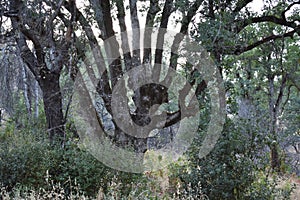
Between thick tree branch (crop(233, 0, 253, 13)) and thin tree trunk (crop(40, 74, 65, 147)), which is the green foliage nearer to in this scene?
thin tree trunk (crop(40, 74, 65, 147))

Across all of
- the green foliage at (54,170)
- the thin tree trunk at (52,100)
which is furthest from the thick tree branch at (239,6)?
the thin tree trunk at (52,100)

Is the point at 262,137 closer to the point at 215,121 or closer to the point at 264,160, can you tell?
the point at 264,160

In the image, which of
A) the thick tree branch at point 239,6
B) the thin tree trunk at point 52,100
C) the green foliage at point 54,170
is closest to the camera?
the green foliage at point 54,170

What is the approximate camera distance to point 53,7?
5422mm

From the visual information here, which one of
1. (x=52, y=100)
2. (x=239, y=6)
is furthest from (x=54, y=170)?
(x=239, y=6)

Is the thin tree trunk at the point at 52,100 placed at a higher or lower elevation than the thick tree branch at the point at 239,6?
lower

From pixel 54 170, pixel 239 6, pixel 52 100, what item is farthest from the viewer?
pixel 52 100

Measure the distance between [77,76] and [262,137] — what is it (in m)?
3.24

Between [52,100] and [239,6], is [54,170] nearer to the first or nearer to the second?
[52,100]

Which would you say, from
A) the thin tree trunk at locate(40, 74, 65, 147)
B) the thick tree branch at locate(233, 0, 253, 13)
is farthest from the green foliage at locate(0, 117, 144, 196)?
the thick tree branch at locate(233, 0, 253, 13)

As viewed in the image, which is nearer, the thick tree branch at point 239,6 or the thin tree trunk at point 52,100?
the thick tree branch at point 239,6

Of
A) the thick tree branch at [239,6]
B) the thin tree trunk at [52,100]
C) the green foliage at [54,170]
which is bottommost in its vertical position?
the green foliage at [54,170]

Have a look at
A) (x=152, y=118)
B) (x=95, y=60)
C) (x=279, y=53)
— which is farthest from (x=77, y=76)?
(x=279, y=53)

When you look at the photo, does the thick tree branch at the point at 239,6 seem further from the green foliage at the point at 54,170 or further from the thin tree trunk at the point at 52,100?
the thin tree trunk at the point at 52,100
